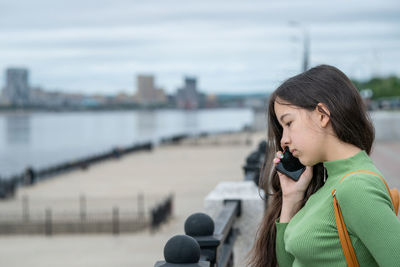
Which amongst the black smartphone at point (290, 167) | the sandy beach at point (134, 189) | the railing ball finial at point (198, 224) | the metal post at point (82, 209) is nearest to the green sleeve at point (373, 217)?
the black smartphone at point (290, 167)

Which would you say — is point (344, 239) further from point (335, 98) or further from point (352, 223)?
point (335, 98)

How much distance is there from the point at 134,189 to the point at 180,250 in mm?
30702

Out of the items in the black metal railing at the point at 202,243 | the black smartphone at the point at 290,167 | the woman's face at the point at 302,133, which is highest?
the woman's face at the point at 302,133

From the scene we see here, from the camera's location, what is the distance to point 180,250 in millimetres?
2135

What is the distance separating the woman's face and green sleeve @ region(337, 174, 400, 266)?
30 centimetres

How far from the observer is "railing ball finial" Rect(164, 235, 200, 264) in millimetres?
2133

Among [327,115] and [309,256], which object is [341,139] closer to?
[327,115]

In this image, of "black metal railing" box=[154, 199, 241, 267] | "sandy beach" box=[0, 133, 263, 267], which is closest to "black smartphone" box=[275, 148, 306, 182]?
"black metal railing" box=[154, 199, 241, 267]

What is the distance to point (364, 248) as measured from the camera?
5.86ft

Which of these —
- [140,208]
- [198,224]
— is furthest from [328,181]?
[140,208]

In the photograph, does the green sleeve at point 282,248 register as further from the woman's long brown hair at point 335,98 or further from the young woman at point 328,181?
the woman's long brown hair at point 335,98

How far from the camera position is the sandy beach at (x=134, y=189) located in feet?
57.4

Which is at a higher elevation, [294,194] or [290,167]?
[290,167]

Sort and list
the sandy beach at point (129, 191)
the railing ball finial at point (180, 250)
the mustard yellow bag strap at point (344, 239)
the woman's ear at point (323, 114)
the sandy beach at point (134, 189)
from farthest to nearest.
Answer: the sandy beach at point (129, 191)
the sandy beach at point (134, 189)
the railing ball finial at point (180, 250)
the woman's ear at point (323, 114)
the mustard yellow bag strap at point (344, 239)
